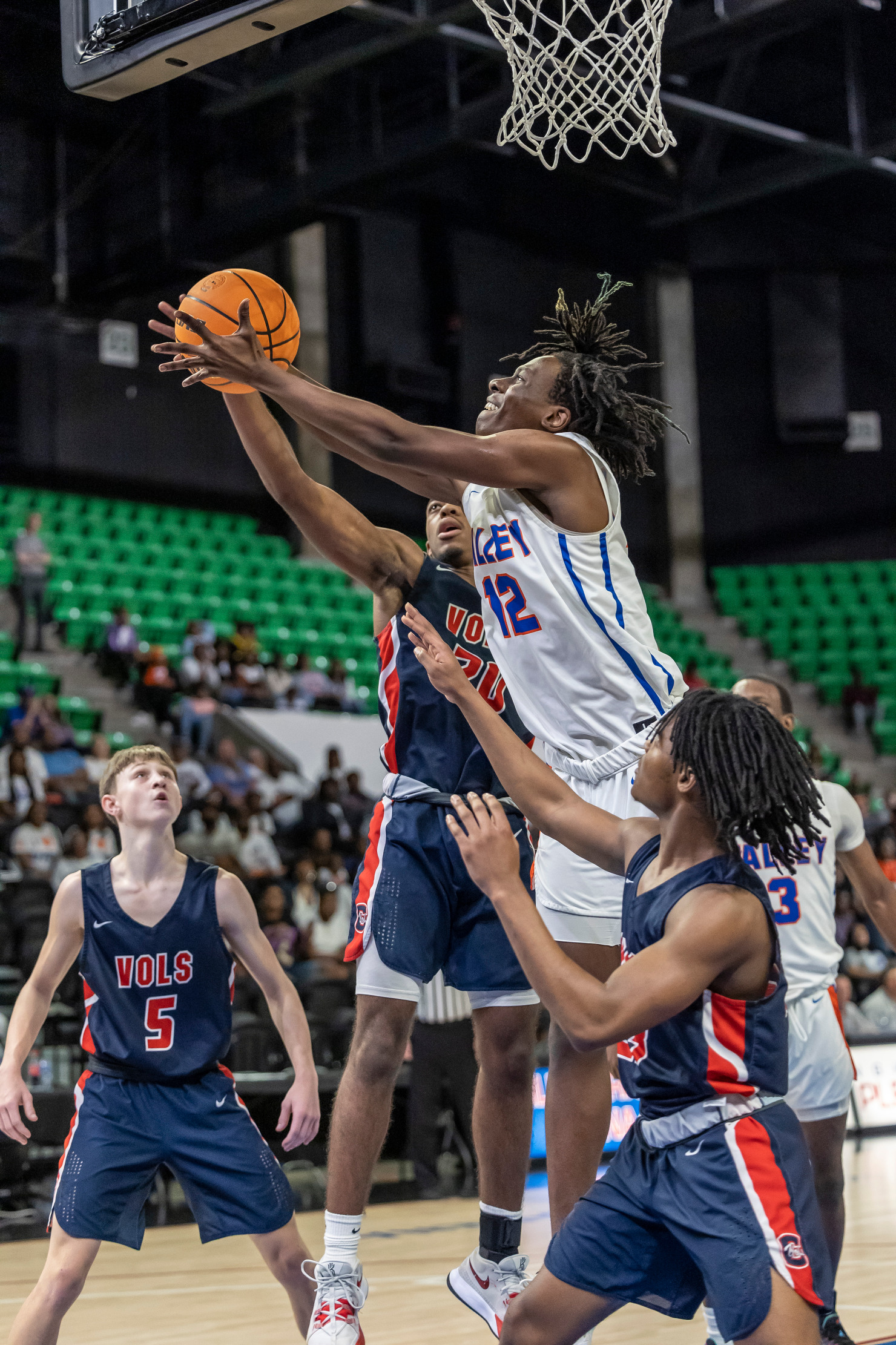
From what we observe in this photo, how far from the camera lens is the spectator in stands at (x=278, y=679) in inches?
603

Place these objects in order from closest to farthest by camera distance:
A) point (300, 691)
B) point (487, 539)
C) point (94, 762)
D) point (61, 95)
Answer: point (487, 539), point (94, 762), point (300, 691), point (61, 95)

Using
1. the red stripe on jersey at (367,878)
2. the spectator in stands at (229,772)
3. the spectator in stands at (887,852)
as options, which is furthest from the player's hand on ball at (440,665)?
the spectator in stands at (887,852)

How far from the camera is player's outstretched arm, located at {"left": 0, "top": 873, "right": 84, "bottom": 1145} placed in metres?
4.02

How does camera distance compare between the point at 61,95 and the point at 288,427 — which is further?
the point at 288,427

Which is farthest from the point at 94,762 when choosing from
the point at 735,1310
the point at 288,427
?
the point at 735,1310

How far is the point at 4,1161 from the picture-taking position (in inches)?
325

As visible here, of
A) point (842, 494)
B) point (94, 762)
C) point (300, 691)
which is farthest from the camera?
point (842, 494)

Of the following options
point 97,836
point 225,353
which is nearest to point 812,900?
point 225,353

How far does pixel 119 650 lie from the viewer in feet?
50.8

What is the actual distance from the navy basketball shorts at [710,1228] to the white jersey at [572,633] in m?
1.06

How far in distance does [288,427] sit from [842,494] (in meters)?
7.98

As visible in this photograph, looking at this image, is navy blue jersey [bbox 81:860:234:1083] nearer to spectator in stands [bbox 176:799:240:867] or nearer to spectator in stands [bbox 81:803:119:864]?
spectator in stands [bbox 81:803:119:864]

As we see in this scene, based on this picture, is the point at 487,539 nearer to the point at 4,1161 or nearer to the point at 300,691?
the point at 4,1161

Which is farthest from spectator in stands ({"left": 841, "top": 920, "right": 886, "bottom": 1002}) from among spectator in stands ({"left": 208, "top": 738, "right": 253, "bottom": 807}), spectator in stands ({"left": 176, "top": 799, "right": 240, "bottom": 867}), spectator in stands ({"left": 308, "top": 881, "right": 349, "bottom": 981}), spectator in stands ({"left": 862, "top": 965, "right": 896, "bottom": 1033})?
spectator in stands ({"left": 208, "top": 738, "right": 253, "bottom": 807})
